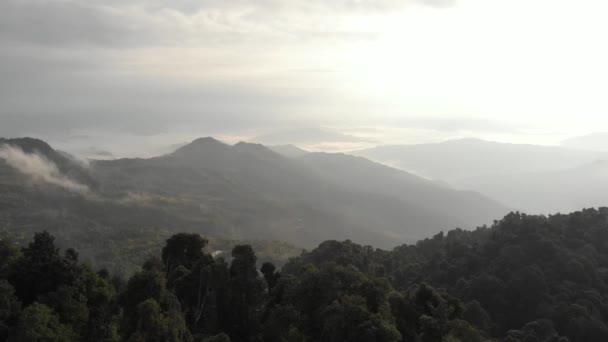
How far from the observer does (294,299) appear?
50.0 m

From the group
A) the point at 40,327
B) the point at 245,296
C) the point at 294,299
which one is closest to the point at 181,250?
the point at 245,296

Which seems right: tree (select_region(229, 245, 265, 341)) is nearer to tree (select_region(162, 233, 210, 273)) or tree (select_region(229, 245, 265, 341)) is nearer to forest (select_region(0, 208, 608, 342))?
forest (select_region(0, 208, 608, 342))

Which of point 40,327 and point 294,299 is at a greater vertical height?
point 40,327

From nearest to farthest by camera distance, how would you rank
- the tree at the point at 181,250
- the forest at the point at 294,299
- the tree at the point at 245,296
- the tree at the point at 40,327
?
the tree at the point at 40,327 < the forest at the point at 294,299 < the tree at the point at 245,296 < the tree at the point at 181,250

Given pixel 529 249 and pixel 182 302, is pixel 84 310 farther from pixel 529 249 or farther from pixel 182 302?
pixel 529 249

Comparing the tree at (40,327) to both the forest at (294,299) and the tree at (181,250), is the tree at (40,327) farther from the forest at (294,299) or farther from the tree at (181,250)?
the tree at (181,250)

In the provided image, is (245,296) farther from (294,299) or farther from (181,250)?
(181,250)

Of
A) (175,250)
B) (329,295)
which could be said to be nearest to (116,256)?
(175,250)

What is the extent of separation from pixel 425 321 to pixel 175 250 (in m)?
36.7

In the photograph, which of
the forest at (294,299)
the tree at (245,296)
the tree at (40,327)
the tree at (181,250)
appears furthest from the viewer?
the tree at (181,250)

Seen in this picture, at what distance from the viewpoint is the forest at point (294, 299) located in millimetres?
39438

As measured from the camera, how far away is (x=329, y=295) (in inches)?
1941

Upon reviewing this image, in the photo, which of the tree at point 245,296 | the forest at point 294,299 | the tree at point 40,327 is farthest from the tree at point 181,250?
the tree at point 40,327

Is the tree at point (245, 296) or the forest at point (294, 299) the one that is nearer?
the forest at point (294, 299)
